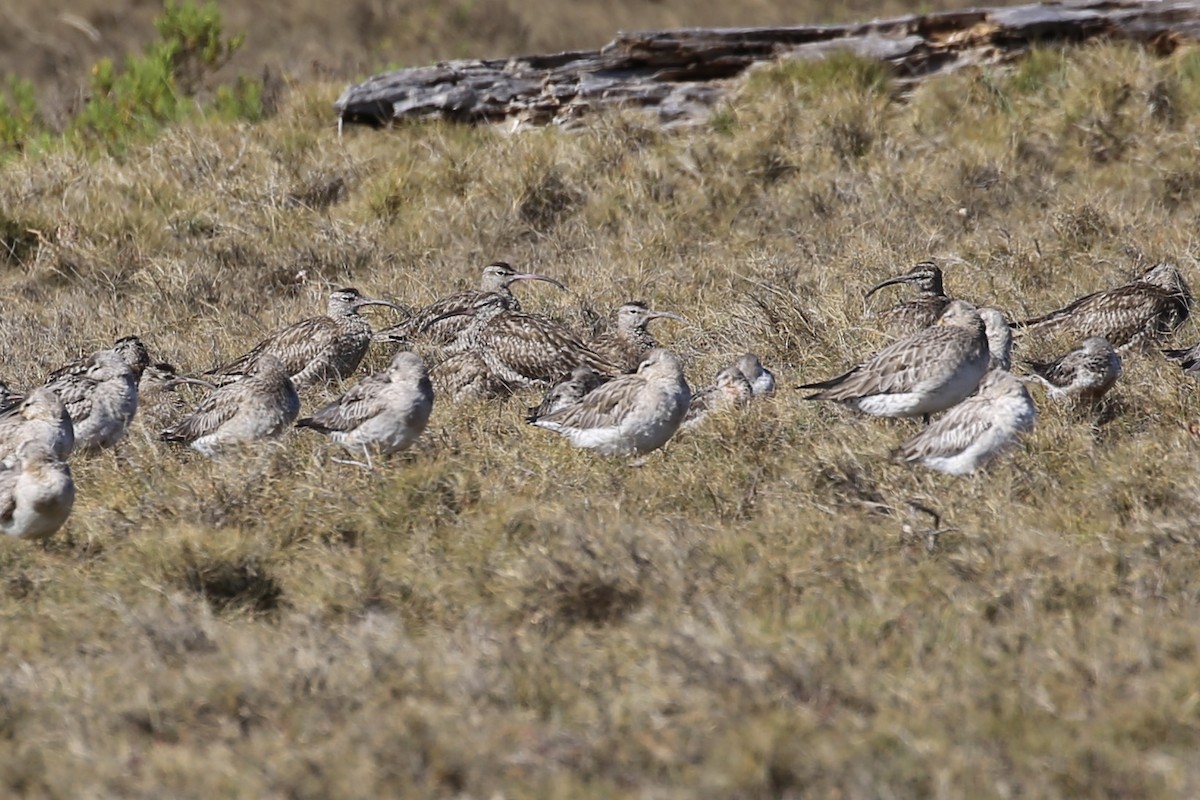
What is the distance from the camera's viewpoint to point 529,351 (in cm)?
1016

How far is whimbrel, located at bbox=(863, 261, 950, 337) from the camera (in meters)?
10.1

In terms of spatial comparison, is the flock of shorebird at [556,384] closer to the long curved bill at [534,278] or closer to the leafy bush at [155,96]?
the long curved bill at [534,278]

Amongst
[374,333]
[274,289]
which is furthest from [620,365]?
[274,289]

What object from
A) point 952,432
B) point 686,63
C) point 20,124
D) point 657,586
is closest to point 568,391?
point 952,432

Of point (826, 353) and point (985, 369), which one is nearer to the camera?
point (985, 369)

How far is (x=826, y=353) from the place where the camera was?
32.7ft

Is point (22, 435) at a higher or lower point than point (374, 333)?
higher

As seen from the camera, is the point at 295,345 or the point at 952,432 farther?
the point at 295,345

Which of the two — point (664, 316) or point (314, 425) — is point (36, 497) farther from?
point (664, 316)

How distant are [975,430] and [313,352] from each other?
4.76 metres

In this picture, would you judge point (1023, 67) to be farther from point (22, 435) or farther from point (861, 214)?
point (22, 435)

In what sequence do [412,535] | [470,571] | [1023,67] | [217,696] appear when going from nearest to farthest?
1. [217,696]
2. [470,571]
3. [412,535]
4. [1023,67]

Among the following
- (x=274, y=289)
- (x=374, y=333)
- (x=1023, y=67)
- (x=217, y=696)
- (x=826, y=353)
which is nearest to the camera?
(x=217, y=696)

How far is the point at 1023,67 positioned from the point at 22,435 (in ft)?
32.7
